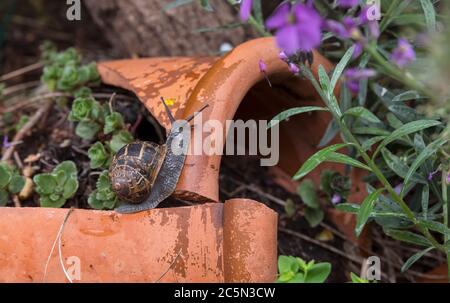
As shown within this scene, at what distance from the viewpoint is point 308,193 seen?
1.75 m

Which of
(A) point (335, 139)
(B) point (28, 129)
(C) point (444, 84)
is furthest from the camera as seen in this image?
(B) point (28, 129)

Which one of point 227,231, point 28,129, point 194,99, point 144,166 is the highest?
point 28,129

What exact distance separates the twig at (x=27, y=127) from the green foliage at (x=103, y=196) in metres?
0.39

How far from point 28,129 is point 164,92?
56cm

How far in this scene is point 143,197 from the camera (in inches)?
56.1

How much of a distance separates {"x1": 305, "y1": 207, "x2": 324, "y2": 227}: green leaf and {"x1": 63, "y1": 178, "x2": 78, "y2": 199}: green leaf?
0.60 meters

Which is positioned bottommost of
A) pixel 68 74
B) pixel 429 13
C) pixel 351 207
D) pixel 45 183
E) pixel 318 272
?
pixel 318 272

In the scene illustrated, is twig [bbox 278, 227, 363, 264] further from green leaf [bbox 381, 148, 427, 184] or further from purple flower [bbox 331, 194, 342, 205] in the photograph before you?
green leaf [bbox 381, 148, 427, 184]

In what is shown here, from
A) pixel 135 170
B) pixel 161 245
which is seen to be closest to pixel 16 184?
pixel 135 170

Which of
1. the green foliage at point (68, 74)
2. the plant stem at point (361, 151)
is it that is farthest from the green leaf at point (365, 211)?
the green foliage at point (68, 74)

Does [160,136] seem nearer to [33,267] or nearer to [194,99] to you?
[194,99]

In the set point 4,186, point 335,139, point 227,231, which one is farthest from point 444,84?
point 4,186

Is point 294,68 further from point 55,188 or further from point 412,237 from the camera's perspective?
point 55,188

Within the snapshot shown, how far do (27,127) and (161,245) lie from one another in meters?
0.77
